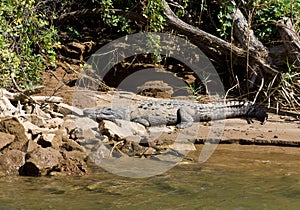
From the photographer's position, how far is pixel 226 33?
9125 millimetres

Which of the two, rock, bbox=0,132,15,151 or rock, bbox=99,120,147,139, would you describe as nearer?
rock, bbox=0,132,15,151

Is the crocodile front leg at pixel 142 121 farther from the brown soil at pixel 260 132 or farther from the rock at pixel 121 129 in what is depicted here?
the brown soil at pixel 260 132

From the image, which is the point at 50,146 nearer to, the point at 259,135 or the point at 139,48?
the point at 259,135

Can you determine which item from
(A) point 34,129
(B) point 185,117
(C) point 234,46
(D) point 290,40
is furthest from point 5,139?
(D) point 290,40

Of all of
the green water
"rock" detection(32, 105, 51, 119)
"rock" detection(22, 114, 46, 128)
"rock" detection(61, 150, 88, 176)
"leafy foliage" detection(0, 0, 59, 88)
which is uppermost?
"leafy foliage" detection(0, 0, 59, 88)

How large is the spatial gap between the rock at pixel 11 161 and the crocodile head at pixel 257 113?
374cm

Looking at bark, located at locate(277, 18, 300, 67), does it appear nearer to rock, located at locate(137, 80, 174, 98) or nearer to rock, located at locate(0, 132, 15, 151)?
rock, located at locate(137, 80, 174, 98)

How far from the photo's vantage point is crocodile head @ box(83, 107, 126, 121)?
751 centimetres

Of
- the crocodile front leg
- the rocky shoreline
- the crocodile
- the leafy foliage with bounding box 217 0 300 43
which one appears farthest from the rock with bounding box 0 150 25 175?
the leafy foliage with bounding box 217 0 300 43

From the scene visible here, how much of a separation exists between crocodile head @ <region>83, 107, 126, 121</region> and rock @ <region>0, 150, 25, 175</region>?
1854 mm

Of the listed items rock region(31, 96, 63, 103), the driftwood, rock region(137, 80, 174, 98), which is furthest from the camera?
rock region(137, 80, 174, 98)

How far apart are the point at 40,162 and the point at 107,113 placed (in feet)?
7.40

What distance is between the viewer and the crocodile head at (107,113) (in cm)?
751

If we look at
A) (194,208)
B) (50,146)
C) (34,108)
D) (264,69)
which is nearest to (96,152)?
(50,146)
